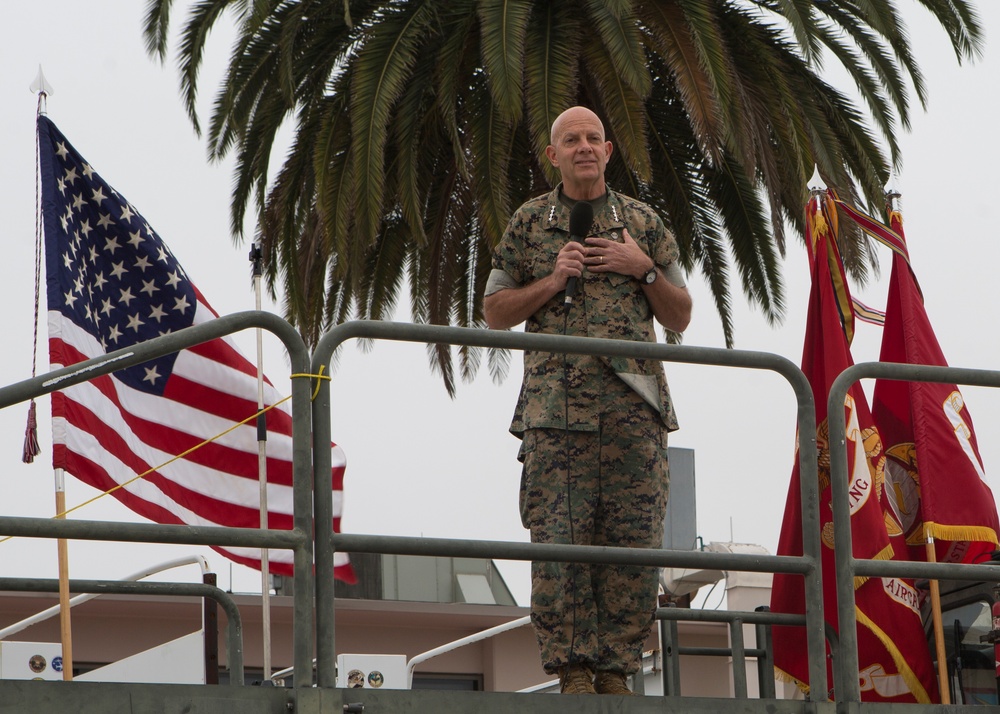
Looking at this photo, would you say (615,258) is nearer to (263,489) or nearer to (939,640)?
(939,640)

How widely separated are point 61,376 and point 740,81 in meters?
9.53

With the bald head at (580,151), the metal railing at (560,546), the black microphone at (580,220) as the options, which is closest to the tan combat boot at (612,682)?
the metal railing at (560,546)

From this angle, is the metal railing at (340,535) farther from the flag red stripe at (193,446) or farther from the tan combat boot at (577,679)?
the flag red stripe at (193,446)

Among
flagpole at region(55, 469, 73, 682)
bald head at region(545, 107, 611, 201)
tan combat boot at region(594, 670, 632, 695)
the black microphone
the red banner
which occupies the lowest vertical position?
tan combat boot at region(594, 670, 632, 695)

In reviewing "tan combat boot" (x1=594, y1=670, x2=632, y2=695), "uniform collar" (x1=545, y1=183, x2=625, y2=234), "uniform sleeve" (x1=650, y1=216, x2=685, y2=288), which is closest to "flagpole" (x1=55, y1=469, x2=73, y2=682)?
"tan combat boot" (x1=594, y1=670, x2=632, y2=695)

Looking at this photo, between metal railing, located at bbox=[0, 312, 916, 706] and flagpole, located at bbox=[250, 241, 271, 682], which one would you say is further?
flagpole, located at bbox=[250, 241, 271, 682]

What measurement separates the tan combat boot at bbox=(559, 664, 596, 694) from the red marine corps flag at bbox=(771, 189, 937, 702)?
1780 millimetres

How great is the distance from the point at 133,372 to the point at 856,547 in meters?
3.62

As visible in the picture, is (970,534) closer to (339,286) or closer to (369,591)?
(339,286)

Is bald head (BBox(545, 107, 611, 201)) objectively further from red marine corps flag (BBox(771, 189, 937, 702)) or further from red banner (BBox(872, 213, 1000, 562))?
red banner (BBox(872, 213, 1000, 562))

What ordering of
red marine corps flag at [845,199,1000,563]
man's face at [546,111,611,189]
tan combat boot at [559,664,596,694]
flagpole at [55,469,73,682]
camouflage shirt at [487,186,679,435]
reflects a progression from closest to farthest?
1. tan combat boot at [559,664,596,694]
2. camouflage shirt at [487,186,679,435]
3. man's face at [546,111,611,189]
4. flagpole at [55,469,73,682]
5. red marine corps flag at [845,199,1000,563]

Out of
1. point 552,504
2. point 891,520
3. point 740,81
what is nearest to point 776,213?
point 740,81

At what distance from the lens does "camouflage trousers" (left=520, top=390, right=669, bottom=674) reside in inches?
186

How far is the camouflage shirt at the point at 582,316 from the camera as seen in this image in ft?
16.0
